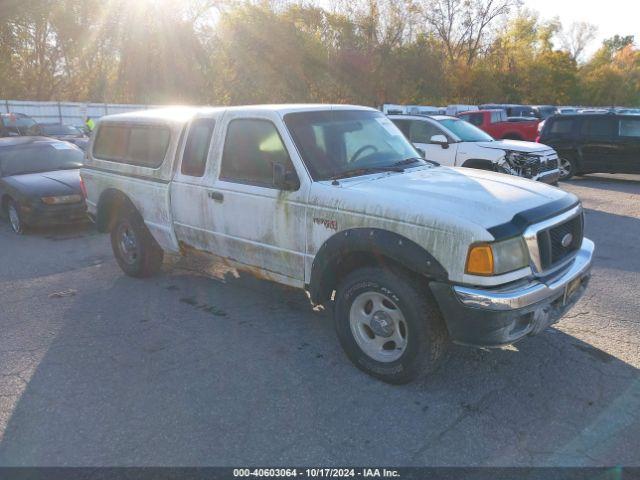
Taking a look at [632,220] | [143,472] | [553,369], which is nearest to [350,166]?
[553,369]

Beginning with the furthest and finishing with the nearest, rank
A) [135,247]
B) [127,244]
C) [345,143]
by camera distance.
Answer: [127,244] < [135,247] < [345,143]

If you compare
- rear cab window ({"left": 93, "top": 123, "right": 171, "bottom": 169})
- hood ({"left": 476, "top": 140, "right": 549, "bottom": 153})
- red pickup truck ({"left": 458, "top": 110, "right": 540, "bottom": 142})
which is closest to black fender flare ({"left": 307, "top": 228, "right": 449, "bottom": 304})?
rear cab window ({"left": 93, "top": 123, "right": 171, "bottom": 169})

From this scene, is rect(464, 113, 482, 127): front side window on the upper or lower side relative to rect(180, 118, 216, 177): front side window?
upper

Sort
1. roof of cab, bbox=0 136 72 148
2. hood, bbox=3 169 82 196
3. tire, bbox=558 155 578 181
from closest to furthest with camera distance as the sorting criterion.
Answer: hood, bbox=3 169 82 196 < roof of cab, bbox=0 136 72 148 < tire, bbox=558 155 578 181

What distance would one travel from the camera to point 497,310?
2973mm

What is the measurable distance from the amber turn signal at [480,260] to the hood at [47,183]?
7128mm

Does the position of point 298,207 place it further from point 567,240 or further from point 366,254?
point 567,240

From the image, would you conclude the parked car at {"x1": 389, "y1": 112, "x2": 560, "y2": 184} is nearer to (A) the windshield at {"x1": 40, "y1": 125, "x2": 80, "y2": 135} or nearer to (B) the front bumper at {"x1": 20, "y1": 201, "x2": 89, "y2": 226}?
(B) the front bumper at {"x1": 20, "y1": 201, "x2": 89, "y2": 226}

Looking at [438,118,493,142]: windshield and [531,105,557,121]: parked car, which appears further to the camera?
[531,105,557,121]: parked car

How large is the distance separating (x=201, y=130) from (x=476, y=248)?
2.84 metres

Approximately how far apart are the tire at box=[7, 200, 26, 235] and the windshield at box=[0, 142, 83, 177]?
0.69m

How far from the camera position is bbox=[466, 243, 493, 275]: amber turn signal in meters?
2.98

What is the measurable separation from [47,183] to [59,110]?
18.5 m

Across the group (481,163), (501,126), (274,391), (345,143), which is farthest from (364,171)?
(501,126)
